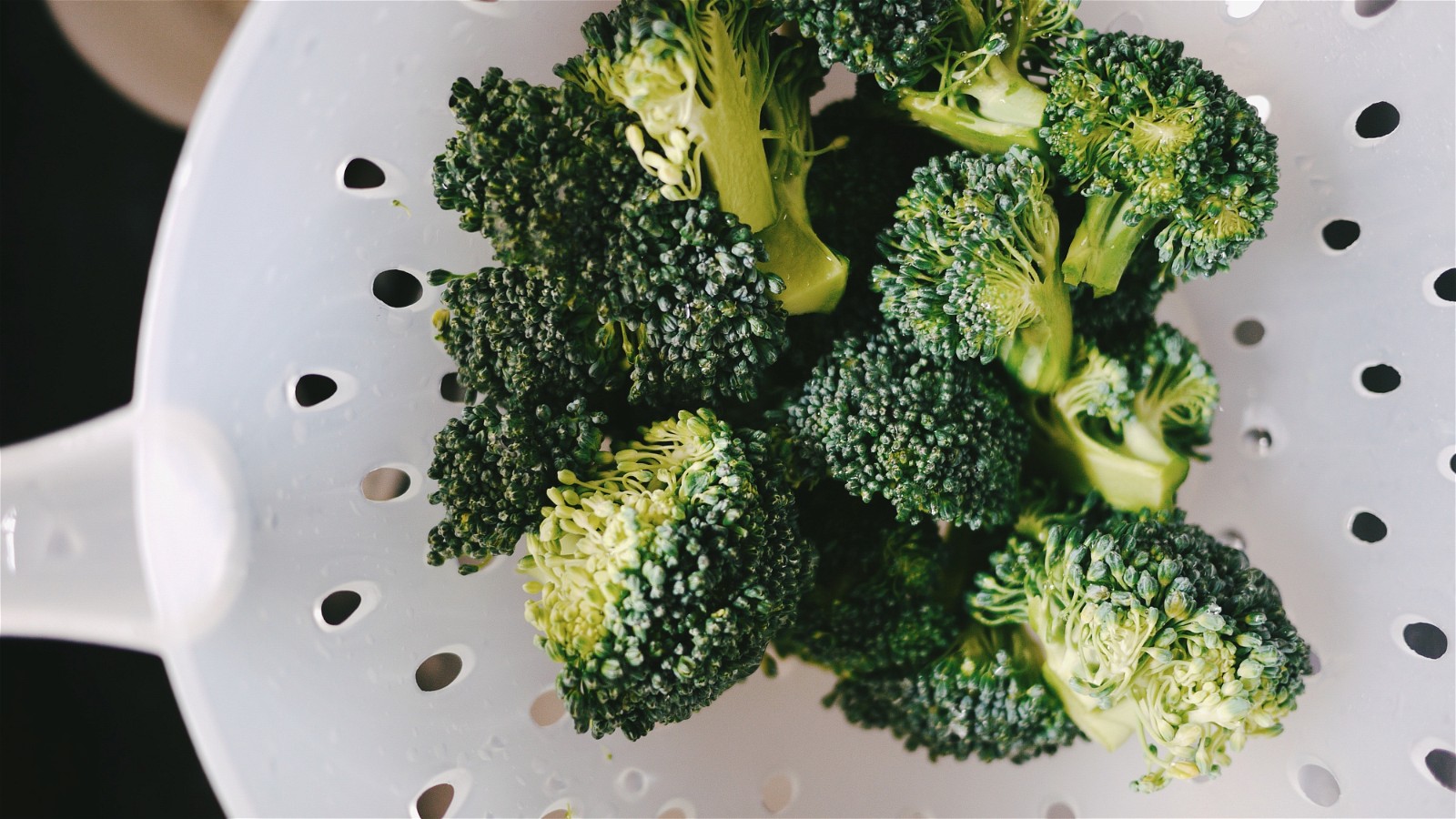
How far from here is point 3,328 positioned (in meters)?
1.56

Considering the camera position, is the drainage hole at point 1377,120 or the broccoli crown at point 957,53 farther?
the drainage hole at point 1377,120

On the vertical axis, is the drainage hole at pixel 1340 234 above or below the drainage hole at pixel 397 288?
below

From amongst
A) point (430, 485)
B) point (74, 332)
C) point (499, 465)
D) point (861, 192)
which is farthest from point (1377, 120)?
point (74, 332)

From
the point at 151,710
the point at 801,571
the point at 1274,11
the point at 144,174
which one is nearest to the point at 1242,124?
the point at 1274,11

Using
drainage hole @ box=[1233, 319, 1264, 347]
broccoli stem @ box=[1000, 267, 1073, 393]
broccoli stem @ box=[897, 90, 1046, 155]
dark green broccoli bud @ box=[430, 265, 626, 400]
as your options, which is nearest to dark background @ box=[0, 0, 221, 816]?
dark green broccoli bud @ box=[430, 265, 626, 400]

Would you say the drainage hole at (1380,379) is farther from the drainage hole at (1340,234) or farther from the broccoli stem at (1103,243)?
the broccoli stem at (1103,243)

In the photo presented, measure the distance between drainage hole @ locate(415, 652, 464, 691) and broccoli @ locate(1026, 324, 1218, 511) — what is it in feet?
2.69

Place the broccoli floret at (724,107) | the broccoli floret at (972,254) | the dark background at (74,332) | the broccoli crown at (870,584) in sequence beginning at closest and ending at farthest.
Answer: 1. the broccoli floret at (724,107)
2. the broccoli floret at (972,254)
3. the broccoli crown at (870,584)
4. the dark background at (74,332)

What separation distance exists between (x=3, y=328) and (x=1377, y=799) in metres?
2.20

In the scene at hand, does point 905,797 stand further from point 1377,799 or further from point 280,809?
point 280,809

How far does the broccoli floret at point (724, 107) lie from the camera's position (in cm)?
90

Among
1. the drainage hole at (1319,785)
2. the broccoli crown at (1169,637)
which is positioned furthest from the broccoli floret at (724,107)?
the drainage hole at (1319,785)

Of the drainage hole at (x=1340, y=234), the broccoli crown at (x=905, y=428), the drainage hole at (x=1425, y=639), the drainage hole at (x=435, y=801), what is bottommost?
the drainage hole at (x=1425, y=639)

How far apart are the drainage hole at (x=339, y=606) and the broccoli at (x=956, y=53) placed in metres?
0.81
